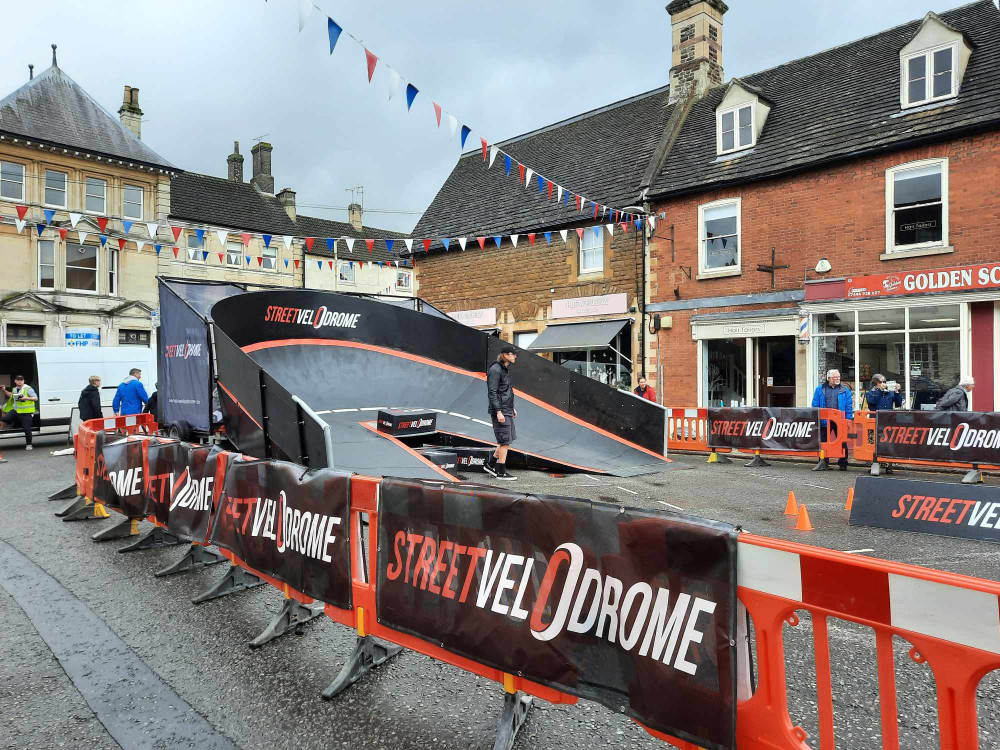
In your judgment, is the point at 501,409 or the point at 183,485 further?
the point at 501,409

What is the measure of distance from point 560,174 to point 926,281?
1228cm

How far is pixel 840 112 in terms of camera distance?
16203 millimetres

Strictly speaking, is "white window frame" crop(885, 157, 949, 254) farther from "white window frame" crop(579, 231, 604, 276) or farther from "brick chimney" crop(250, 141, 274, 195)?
"brick chimney" crop(250, 141, 274, 195)

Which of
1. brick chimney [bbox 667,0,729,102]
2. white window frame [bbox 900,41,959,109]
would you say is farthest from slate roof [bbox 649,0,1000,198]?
brick chimney [bbox 667,0,729,102]

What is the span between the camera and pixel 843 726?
299 cm

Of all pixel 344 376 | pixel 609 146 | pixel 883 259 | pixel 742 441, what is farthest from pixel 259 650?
pixel 609 146

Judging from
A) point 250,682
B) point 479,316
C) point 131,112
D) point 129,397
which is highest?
point 131,112

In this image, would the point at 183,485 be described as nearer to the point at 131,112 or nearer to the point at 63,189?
the point at 63,189

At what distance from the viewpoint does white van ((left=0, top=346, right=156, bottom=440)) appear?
52.6 feet

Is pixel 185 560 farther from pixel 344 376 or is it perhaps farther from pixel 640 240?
pixel 640 240

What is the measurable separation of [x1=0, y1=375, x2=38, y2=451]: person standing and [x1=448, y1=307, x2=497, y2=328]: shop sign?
12.7 m

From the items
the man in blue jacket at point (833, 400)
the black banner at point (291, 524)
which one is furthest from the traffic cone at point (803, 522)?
the man in blue jacket at point (833, 400)

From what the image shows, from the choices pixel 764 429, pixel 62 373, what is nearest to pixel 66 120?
pixel 62 373

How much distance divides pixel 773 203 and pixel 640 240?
388cm
